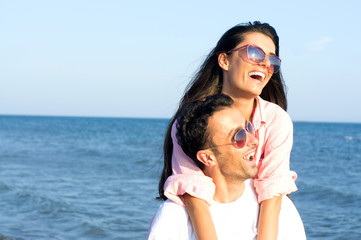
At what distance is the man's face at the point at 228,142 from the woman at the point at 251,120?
0.53 ft

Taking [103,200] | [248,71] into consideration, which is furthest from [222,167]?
[103,200]

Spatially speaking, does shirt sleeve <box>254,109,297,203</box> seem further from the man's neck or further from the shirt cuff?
the shirt cuff

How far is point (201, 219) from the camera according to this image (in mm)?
3104

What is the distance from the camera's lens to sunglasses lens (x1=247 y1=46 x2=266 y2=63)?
3439mm

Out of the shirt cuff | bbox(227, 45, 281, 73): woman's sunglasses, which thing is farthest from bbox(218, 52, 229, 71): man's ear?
the shirt cuff

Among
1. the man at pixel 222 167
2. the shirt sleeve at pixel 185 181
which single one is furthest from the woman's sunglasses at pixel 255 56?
the shirt sleeve at pixel 185 181

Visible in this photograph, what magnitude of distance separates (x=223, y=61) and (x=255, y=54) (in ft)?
1.17

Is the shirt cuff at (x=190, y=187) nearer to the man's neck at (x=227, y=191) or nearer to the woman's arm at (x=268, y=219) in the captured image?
the man's neck at (x=227, y=191)

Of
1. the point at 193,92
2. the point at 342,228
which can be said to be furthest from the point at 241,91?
the point at 342,228

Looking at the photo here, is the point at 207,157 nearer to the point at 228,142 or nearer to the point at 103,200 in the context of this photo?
the point at 228,142

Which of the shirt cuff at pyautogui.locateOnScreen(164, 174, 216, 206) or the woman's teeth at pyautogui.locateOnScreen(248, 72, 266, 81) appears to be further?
the woman's teeth at pyautogui.locateOnScreen(248, 72, 266, 81)

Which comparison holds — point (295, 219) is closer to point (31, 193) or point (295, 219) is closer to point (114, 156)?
point (31, 193)

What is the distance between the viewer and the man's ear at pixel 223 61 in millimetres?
3704

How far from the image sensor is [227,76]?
3.70 metres
